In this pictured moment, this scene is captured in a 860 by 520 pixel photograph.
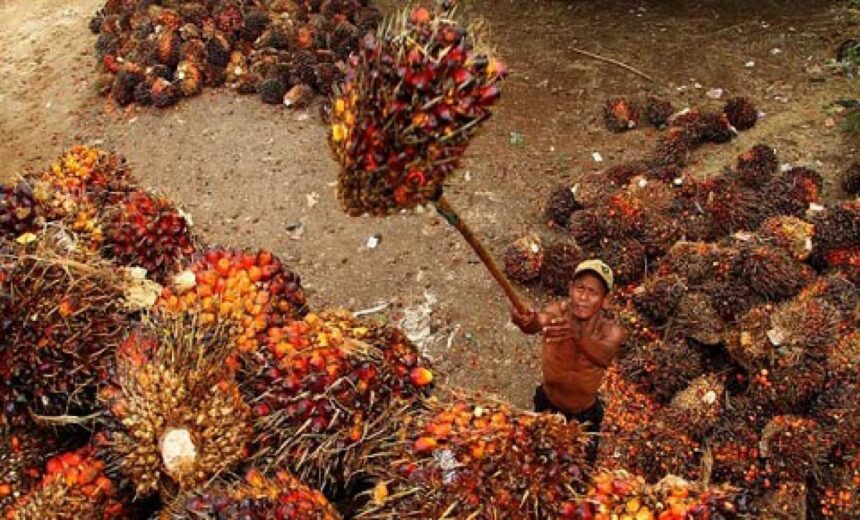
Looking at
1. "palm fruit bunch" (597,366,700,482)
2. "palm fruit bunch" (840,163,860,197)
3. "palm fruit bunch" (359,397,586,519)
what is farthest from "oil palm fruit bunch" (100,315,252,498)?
"palm fruit bunch" (840,163,860,197)

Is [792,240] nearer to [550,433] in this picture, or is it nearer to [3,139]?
[550,433]

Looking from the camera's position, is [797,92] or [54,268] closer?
[54,268]

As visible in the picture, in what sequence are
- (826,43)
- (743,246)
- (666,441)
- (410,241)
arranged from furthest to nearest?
(826,43) → (410,241) → (743,246) → (666,441)

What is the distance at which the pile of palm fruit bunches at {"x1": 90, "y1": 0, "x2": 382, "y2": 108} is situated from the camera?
687 centimetres

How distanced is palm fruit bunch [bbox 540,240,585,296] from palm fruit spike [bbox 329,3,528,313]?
249 centimetres

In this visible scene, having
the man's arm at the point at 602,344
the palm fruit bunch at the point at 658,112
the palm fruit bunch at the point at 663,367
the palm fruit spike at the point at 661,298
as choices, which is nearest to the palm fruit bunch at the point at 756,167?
the palm fruit bunch at the point at 658,112

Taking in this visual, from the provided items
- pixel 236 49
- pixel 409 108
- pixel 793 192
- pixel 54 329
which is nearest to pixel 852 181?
pixel 793 192

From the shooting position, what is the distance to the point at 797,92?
20.3ft

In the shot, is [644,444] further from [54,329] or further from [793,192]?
[54,329]

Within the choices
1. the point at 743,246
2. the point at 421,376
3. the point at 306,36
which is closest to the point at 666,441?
the point at 743,246

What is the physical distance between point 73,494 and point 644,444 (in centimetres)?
246

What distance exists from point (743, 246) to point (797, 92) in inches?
94.1

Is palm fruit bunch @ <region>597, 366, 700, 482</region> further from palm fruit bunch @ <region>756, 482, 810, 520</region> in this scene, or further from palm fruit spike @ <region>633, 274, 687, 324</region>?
palm fruit spike @ <region>633, 274, 687, 324</region>

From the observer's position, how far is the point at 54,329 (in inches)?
101
